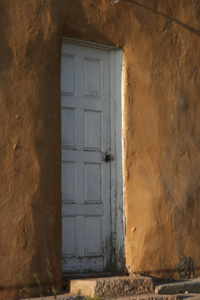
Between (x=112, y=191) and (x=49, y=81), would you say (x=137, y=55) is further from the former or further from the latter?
(x=112, y=191)

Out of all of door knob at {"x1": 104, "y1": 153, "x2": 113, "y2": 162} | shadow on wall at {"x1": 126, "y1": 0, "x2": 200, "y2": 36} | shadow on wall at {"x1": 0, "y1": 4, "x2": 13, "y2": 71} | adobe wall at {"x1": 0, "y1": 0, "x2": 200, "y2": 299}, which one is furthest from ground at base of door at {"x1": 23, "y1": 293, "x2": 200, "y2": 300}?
shadow on wall at {"x1": 126, "y1": 0, "x2": 200, "y2": 36}

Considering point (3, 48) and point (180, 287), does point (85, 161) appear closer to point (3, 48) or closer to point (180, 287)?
point (3, 48)

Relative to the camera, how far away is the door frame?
201 inches

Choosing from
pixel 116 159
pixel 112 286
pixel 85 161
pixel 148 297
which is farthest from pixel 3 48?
pixel 148 297

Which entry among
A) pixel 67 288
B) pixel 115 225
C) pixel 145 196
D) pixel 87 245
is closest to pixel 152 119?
pixel 145 196

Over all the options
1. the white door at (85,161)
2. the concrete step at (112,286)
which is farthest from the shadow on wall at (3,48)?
the concrete step at (112,286)

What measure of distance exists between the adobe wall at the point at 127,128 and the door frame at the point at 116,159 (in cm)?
9

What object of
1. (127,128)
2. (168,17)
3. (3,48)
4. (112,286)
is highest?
(168,17)

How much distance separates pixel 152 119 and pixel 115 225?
4.46 feet

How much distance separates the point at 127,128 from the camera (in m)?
5.17

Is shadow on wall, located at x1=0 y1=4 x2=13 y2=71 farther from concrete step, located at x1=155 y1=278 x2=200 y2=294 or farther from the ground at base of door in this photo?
concrete step, located at x1=155 y1=278 x2=200 y2=294

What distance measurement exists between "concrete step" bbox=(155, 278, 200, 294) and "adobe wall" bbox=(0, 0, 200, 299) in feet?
0.84

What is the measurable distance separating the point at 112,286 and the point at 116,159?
1.53 metres

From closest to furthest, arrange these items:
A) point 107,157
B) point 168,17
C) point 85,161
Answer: point 85,161, point 107,157, point 168,17
